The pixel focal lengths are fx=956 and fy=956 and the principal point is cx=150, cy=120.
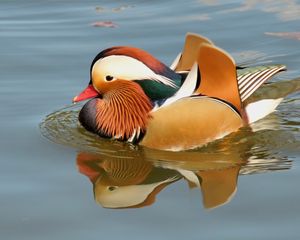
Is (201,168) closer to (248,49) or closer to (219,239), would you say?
(219,239)

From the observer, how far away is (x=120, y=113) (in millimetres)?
6617

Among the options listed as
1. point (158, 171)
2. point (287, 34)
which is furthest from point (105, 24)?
point (158, 171)

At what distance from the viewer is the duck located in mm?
6340

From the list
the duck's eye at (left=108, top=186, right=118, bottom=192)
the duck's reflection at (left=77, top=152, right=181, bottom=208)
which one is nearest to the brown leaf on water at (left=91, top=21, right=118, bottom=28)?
the duck's reflection at (left=77, top=152, right=181, bottom=208)

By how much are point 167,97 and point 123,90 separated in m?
0.35

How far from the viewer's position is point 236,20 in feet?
30.5

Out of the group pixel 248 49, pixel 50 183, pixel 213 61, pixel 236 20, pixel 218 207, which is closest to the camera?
pixel 218 207

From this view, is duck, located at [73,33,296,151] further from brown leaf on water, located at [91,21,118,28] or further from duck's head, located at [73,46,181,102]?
brown leaf on water, located at [91,21,118,28]

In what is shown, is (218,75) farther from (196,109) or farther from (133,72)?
(133,72)

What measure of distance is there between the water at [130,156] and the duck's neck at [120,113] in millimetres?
103

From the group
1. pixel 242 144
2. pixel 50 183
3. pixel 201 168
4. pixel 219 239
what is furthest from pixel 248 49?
pixel 219 239

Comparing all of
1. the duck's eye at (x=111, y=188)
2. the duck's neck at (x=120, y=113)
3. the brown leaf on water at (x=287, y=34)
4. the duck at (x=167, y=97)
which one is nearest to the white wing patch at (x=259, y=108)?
the duck at (x=167, y=97)

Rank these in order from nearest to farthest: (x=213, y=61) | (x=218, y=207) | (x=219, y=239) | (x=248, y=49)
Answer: (x=219, y=239)
(x=218, y=207)
(x=213, y=61)
(x=248, y=49)

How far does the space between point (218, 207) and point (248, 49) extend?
133 inches
